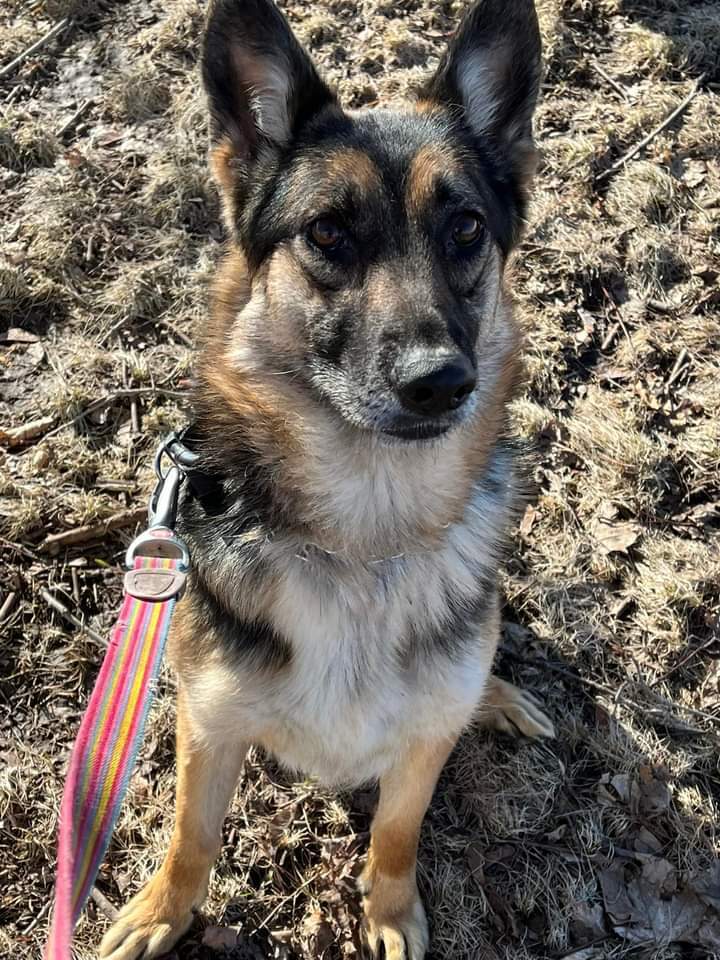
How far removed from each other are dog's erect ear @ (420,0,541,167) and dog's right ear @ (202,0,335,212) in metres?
0.45

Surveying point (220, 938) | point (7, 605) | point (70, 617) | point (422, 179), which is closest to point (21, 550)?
point (7, 605)

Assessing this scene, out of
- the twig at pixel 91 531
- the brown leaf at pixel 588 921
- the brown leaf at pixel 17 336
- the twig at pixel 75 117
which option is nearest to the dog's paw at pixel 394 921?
the brown leaf at pixel 588 921

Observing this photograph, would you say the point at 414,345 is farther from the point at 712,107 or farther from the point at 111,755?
the point at 712,107

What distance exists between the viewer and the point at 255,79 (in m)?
2.68

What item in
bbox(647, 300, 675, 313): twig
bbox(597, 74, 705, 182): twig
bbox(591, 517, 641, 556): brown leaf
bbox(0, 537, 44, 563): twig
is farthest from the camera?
bbox(597, 74, 705, 182): twig

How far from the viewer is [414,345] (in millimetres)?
2340

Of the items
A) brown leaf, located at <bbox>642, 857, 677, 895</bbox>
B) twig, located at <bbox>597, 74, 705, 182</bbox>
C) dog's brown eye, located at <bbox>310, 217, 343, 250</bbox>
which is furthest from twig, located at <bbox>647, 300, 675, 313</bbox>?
brown leaf, located at <bbox>642, 857, 677, 895</bbox>

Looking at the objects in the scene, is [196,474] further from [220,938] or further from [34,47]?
[34,47]

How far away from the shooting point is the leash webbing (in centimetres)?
186

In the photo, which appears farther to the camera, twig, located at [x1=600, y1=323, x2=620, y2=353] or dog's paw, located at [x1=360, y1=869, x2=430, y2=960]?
twig, located at [x1=600, y1=323, x2=620, y2=353]

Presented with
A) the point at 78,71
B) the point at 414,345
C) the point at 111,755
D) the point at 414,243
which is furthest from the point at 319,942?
the point at 78,71

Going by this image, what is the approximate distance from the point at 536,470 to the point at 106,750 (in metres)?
2.86

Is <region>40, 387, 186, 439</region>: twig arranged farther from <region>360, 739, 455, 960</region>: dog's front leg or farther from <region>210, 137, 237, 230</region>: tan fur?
<region>360, 739, 455, 960</region>: dog's front leg

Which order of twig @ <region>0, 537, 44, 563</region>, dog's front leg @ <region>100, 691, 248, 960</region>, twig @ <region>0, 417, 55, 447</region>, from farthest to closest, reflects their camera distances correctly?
twig @ <region>0, 417, 55, 447</region> < twig @ <region>0, 537, 44, 563</region> < dog's front leg @ <region>100, 691, 248, 960</region>
